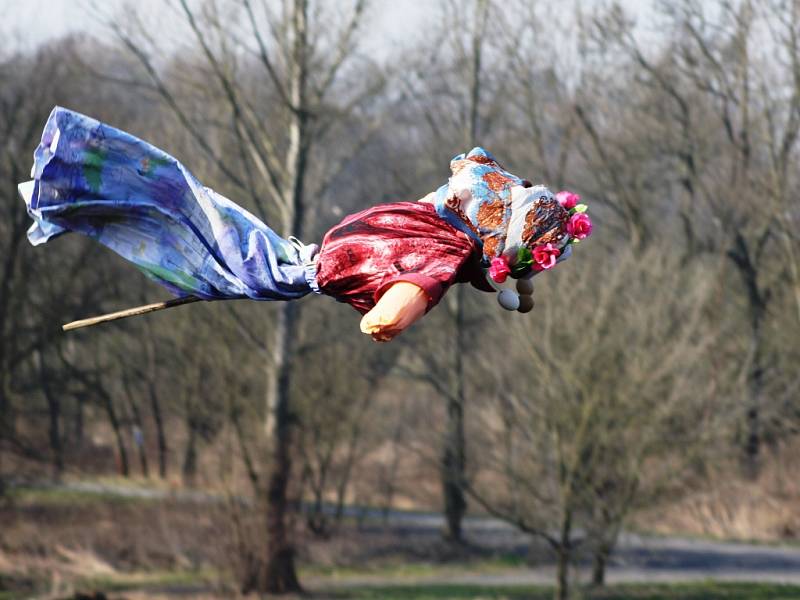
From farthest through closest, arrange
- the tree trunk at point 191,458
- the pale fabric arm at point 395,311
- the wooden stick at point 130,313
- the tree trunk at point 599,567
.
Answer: the tree trunk at point 191,458 → the tree trunk at point 599,567 → the wooden stick at point 130,313 → the pale fabric arm at point 395,311

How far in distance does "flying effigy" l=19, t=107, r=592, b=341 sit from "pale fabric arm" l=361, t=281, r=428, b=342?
0.01 metres

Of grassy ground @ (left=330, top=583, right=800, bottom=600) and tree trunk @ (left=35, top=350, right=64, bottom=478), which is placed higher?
tree trunk @ (left=35, top=350, right=64, bottom=478)

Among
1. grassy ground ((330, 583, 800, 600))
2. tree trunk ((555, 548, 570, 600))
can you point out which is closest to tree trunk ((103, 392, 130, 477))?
grassy ground ((330, 583, 800, 600))

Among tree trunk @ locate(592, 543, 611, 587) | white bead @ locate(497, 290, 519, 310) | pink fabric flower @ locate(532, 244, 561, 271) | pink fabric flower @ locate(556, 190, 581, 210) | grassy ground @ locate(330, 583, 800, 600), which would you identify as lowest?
grassy ground @ locate(330, 583, 800, 600)

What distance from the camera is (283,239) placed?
4801 mm

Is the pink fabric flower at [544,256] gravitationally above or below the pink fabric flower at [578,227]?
below

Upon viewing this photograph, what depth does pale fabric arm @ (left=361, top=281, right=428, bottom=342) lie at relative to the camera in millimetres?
4062

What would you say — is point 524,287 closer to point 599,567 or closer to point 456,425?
point 599,567

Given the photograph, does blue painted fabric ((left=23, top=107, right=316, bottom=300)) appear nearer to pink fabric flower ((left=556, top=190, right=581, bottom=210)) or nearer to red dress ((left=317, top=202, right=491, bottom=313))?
red dress ((left=317, top=202, right=491, bottom=313))

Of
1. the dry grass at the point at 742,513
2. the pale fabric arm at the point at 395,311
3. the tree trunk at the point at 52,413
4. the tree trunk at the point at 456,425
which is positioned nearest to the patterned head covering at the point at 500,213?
the pale fabric arm at the point at 395,311

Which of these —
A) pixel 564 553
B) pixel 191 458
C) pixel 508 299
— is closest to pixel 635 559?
pixel 564 553

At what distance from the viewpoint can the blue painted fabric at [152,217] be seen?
474 cm

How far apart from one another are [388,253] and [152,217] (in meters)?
1.05

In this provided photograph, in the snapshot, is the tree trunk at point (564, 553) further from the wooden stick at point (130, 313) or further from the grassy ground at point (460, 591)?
the wooden stick at point (130, 313)
